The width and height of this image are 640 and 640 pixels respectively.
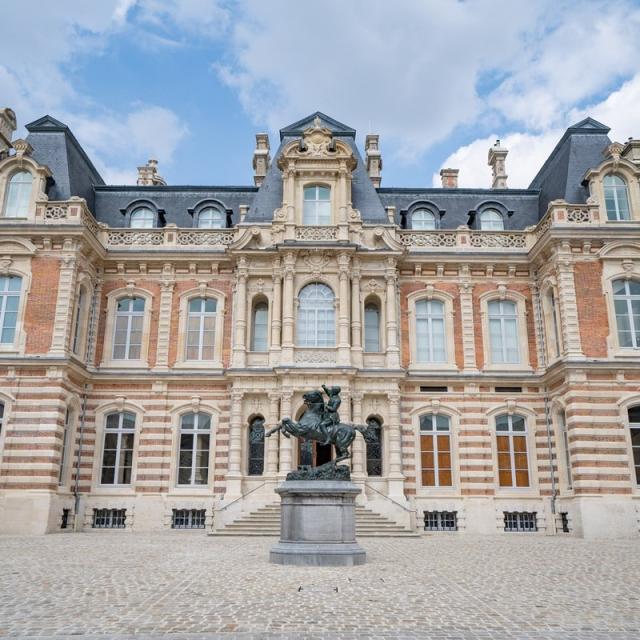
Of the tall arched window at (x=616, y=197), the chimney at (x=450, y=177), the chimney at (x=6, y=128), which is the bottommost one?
the tall arched window at (x=616, y=197)

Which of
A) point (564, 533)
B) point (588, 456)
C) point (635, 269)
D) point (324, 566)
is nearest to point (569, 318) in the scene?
point (635, 269)

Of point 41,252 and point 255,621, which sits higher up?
point 41,252

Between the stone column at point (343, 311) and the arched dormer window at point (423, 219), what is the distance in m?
4.89

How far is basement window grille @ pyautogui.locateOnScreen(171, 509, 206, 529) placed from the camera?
2508cm

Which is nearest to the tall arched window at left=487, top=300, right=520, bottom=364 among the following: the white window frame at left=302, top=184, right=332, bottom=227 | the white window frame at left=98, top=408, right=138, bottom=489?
the white window frame at left=302, top=184, right=332, bottom=227

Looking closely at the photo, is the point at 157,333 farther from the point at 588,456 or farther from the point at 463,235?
the point at 588,456

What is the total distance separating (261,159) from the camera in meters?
34.7

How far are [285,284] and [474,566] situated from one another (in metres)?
15.2

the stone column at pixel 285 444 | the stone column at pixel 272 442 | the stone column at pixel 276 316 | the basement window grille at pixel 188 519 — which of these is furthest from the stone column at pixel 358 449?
the basement window grille at pixel 188 519

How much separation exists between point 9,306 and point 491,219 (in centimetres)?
2115

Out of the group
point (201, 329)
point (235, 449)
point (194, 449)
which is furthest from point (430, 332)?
point (194, 449)

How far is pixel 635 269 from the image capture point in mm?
25125

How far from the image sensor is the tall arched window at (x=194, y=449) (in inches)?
1017

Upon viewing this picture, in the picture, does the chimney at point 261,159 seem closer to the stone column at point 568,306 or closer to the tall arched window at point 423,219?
the tall arched window at point 423,219
